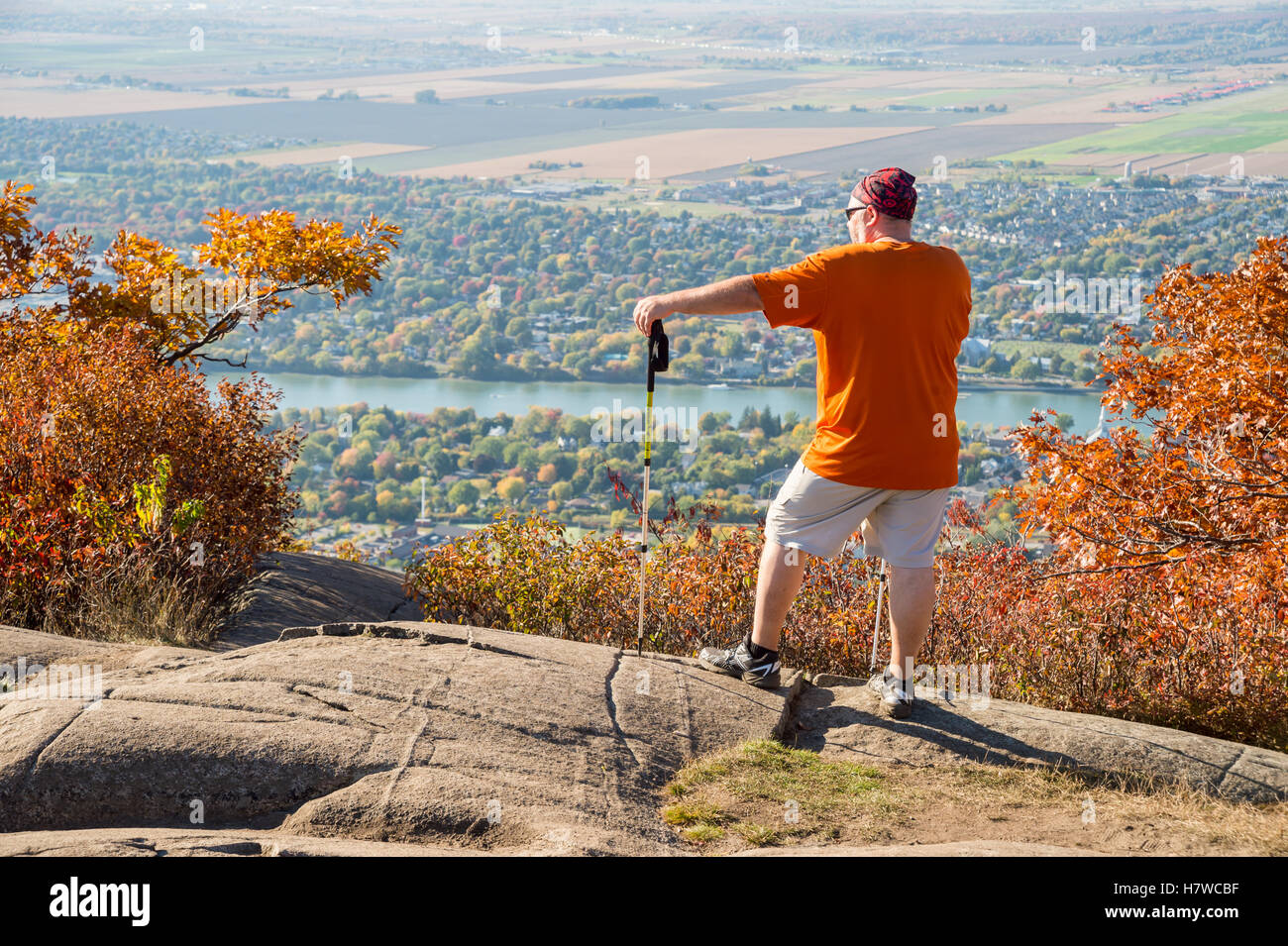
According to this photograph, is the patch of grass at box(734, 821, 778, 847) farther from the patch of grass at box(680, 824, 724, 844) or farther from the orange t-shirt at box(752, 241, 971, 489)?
the orange t-shirt at box(752, 241, 971, 489)

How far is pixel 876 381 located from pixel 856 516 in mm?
518

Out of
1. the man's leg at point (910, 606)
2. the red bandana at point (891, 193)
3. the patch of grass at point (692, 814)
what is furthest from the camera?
the man's leg at point (910, 606)

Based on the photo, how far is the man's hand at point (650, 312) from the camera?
3944 mm

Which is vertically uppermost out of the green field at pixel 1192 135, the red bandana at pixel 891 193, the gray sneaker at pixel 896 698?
the green field at pixel 1192 135

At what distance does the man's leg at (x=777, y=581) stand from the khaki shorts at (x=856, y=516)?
0.07 meters

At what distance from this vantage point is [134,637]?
17.2 feet

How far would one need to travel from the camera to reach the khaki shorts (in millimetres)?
4102

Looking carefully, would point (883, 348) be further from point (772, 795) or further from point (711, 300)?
point (772, 795)

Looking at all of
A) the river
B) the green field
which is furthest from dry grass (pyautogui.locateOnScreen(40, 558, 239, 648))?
the green field

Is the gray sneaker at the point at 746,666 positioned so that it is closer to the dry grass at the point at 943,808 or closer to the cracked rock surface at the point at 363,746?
the cracked rock surface at the point at 363,746

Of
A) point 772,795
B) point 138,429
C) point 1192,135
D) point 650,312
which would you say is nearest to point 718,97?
point 1192,135

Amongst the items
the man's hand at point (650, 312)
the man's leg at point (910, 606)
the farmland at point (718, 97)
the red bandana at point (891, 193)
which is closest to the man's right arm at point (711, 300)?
the man's hand at point (650, 312)

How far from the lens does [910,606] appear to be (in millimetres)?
4246

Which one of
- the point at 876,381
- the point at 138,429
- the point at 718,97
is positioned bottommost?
the point at 138,429
